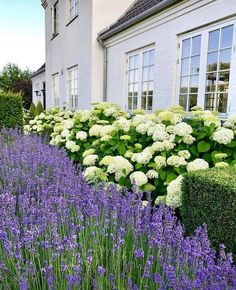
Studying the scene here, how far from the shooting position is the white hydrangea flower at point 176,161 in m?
3.65

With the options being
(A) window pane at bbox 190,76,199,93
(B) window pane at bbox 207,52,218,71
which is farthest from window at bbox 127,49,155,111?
(B) window pane at bbox 207,52,218,71

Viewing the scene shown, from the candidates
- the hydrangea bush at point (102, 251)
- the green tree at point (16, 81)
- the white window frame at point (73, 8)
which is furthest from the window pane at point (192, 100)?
the green tree at point (16, 81)

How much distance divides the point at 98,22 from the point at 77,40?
76.1 inches

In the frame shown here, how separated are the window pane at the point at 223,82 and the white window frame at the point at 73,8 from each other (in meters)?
7.99

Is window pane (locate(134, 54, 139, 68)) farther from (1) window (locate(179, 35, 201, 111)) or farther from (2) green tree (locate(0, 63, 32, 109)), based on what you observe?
(2) green tree (locate(0, 63, 32, 109))

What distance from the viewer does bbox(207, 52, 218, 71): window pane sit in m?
5.78

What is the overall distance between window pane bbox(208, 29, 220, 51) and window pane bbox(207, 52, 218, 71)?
4.3 inches

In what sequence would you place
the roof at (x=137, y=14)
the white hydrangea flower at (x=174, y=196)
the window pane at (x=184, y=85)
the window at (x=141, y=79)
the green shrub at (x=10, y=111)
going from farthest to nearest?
the green shrub at (x=10, y=111)
the window at (x=141, y=79)
the roof at (x=137, y=14)
the window pane at (x=184, y=85)
the white hydrangea flower at (x=174, y=196)

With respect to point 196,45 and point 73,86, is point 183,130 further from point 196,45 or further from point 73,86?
point 73,86

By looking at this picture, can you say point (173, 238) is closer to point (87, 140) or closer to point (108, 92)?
point (87, 140)

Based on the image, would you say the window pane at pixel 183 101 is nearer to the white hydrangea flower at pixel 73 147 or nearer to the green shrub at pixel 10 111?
the white hydrangea flower at pixel 73 147

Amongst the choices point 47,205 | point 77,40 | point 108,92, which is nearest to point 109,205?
point 47,205

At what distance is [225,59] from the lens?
5.55 meters

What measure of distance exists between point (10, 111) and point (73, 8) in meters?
4.94
